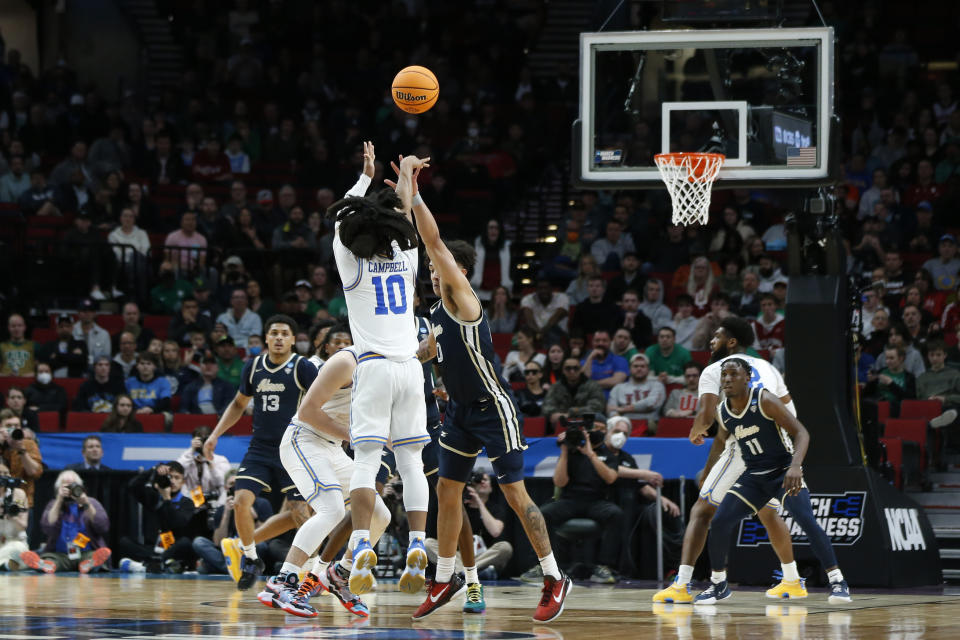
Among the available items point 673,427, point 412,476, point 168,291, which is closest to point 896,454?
point 673,427

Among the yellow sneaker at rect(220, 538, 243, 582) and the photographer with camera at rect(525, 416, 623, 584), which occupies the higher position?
the photographer with camera at rect(525, 416, 623, 584)

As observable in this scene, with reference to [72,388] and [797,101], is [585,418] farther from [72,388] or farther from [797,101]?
[72,388]

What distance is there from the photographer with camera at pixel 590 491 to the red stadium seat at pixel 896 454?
2879 mm

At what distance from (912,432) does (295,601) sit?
821 cm

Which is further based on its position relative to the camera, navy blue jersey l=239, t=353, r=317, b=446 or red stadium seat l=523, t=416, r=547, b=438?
red stadium seat l=523, t=416, r=547, b=438

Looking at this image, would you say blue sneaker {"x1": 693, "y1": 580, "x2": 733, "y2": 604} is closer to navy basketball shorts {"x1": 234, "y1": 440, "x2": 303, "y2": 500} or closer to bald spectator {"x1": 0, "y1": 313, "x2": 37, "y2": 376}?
navy basketball shorts {"x1": 234, "y1": 440, "x2": 303, "y2": 500}

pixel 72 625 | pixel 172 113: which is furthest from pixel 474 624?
pixel 172 113

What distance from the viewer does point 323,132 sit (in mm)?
23500

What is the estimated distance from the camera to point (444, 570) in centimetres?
852

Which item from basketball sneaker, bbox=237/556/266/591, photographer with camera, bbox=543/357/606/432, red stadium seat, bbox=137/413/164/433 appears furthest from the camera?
red stadium seat, bbox=137/413/164/433

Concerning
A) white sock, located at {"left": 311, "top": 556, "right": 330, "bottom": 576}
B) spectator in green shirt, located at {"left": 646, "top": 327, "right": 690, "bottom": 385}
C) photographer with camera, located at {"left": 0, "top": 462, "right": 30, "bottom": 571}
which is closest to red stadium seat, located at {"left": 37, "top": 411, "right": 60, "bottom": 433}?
photographer with camera, located at {"left": 0, "top": 462, "right": 30, "bottom": 571}

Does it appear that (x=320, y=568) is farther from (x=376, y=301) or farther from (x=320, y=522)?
(x=376, y=301)

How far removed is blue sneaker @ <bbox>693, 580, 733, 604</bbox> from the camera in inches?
387

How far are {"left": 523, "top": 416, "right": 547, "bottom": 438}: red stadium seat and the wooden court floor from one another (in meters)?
3.17
